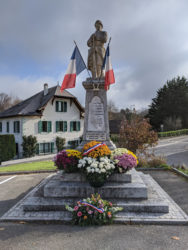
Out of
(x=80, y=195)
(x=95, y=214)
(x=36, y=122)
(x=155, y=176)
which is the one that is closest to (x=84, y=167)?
(x=80, y=195)

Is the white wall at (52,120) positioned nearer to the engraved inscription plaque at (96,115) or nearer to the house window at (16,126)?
the house window at (16,126)

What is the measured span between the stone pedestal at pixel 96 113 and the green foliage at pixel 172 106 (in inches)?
1552

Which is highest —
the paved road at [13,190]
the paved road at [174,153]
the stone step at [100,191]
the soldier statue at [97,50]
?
the soldier statue at [97,50]

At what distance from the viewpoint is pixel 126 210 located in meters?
4.90

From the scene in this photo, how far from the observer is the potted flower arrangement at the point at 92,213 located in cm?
434

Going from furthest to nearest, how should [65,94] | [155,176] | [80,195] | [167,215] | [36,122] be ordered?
[65,94] → [36,122] → [155,176] → [80,195] → [167,215]

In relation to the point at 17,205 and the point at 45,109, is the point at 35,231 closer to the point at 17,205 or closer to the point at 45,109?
the point at 17,205

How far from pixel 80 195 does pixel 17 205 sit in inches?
73.2

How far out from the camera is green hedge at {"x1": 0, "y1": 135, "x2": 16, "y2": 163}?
2075cm

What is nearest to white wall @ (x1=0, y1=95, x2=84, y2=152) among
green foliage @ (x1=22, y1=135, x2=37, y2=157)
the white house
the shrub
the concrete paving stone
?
the white house

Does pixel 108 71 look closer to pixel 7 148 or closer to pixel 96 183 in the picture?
pixel 96 183

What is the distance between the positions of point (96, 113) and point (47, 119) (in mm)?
18400

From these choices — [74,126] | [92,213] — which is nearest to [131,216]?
[92,213]

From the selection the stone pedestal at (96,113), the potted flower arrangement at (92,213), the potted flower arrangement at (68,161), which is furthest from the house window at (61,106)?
the potted flower arrangement at (92,213)
